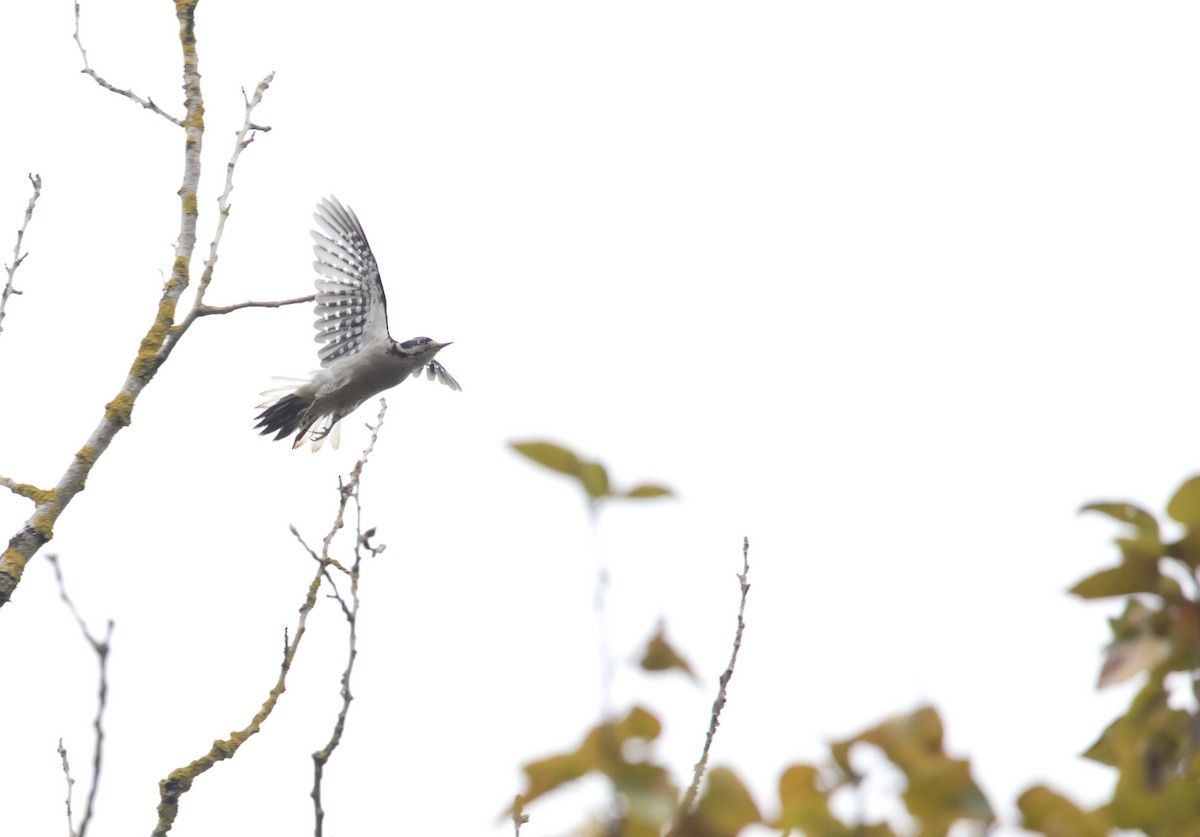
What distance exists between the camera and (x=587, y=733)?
1.11m

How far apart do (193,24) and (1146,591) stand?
15.5 ft

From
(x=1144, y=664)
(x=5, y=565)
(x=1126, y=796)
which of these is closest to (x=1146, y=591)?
(x=1144, y=664)

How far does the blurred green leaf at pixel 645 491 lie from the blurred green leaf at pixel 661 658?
0.15 metres

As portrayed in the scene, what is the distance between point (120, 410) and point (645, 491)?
3.76 meters

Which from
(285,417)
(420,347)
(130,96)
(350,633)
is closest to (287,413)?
(285,417)

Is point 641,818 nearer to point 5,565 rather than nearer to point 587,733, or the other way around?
point 587,733

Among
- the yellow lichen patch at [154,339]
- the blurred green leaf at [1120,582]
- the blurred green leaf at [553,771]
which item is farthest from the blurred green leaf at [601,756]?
the yellow lichen patch at [154,339]

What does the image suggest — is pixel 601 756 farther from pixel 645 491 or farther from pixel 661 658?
pixel 645 491

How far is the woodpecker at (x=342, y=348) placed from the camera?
30.2ft

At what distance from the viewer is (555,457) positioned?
1043 millimetres

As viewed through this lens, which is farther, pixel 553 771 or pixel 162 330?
pixel 162 330

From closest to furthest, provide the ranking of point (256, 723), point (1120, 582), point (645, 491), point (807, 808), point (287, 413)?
point (645, 491) → point (807, 808) → point (1120, 582) → point (256, 723) → point (287, 413)

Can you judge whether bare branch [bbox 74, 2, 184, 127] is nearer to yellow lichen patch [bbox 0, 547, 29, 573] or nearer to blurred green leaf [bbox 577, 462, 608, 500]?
yellow lichen patch [bbox 0, 547, 29, 573]

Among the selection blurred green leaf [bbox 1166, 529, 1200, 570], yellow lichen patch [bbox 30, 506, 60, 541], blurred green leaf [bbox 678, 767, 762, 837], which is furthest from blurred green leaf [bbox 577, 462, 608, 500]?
yellow lichen patch [bbox 30, 506, 60, 541]
